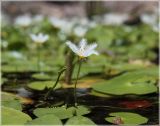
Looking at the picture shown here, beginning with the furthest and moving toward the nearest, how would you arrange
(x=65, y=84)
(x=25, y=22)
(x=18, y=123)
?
(x=25, y=22) < (x=65, y=84) < (x=18, y=123)

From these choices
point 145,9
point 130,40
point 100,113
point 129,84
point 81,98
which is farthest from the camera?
point 145,9

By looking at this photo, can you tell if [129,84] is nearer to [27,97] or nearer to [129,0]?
[27,97]

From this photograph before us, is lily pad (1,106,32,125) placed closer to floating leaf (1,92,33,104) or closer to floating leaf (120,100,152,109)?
floating leaf (1,92,33,104)

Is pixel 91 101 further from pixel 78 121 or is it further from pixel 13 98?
pixel 78 121

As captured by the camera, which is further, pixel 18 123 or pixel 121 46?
pixel 121 46

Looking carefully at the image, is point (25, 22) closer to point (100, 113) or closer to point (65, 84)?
point (65, 84)

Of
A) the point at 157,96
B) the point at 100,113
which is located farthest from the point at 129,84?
the point at 100,113

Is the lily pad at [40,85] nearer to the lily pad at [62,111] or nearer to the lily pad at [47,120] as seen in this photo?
the lily pad at [62,111]

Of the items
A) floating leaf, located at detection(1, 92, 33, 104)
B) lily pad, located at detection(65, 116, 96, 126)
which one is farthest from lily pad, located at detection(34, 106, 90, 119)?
floating leaf, located at detection(1, 92, 33, 104)

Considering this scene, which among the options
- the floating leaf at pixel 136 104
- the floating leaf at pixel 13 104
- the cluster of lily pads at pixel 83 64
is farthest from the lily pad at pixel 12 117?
the floating leaf at pixel 136 104
